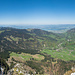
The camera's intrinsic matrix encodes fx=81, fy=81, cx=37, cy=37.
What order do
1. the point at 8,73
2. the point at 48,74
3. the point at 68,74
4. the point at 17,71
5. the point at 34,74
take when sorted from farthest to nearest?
the point at 48,74
the point at 34,74
the point at 17,71
the point at 8,73
the point at 68,74

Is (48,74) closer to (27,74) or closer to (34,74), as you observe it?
(34,74)

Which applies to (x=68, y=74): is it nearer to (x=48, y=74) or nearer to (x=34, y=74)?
(x=34, y=74)

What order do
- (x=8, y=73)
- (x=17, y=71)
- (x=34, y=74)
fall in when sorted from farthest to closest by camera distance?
(x=34, y=74), (x=17, y=71), (x=8, y=73)

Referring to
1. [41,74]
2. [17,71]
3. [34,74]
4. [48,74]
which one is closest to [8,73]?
[17,71]

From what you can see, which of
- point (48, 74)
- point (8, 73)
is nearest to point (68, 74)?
point (8, 73)

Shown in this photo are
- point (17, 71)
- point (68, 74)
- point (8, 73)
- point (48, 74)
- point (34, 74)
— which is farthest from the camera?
point (48, 74)

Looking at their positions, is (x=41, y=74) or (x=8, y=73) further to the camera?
(x=41, y=74)

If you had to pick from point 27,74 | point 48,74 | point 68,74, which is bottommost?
point 48,74

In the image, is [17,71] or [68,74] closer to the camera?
[68,74]

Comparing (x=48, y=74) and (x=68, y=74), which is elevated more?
(x=68, y=74)
